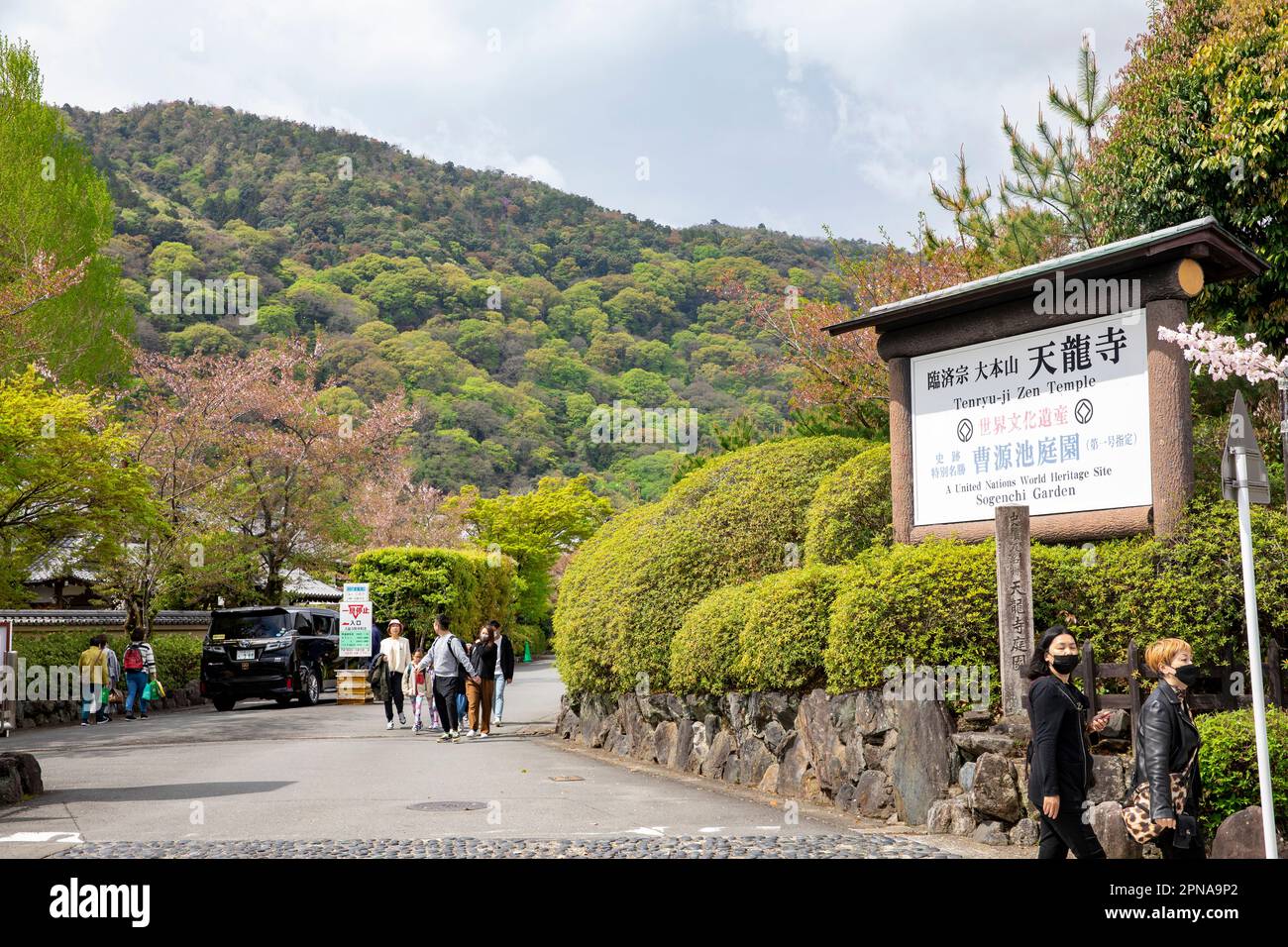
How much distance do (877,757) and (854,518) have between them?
→ 11.6 ft

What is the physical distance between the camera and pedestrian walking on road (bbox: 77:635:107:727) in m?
21.7

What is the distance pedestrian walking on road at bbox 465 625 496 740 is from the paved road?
79 cm

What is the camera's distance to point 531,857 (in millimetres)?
7898

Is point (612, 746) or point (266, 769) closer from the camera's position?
point (266, 769)

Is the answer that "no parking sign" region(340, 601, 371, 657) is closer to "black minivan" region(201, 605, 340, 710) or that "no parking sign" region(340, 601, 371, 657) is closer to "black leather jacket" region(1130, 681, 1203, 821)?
"black minivan" region(201, 605, 340, 710)

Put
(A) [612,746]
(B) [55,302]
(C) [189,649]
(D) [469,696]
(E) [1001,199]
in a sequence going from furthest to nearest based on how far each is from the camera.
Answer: (B) [55,302] → (C) [189,649] → (E) [1001,199] → (D) [469,696] → (A) [612,746]

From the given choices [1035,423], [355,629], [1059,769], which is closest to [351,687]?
[355,629]

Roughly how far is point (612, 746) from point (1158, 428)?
30.3ft

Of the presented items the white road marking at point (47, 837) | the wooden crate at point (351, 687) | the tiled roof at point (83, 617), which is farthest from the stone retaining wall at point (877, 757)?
the wooden crate at point (351, 687)

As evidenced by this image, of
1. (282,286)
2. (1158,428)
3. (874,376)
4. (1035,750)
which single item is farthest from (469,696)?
(282,286)

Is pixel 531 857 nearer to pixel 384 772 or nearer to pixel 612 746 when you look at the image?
pixel 384 772

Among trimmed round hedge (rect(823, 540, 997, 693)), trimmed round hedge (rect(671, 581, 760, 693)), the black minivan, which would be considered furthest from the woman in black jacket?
the black minivan

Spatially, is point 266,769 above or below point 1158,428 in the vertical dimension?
below

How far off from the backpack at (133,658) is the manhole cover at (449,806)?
1462cm
